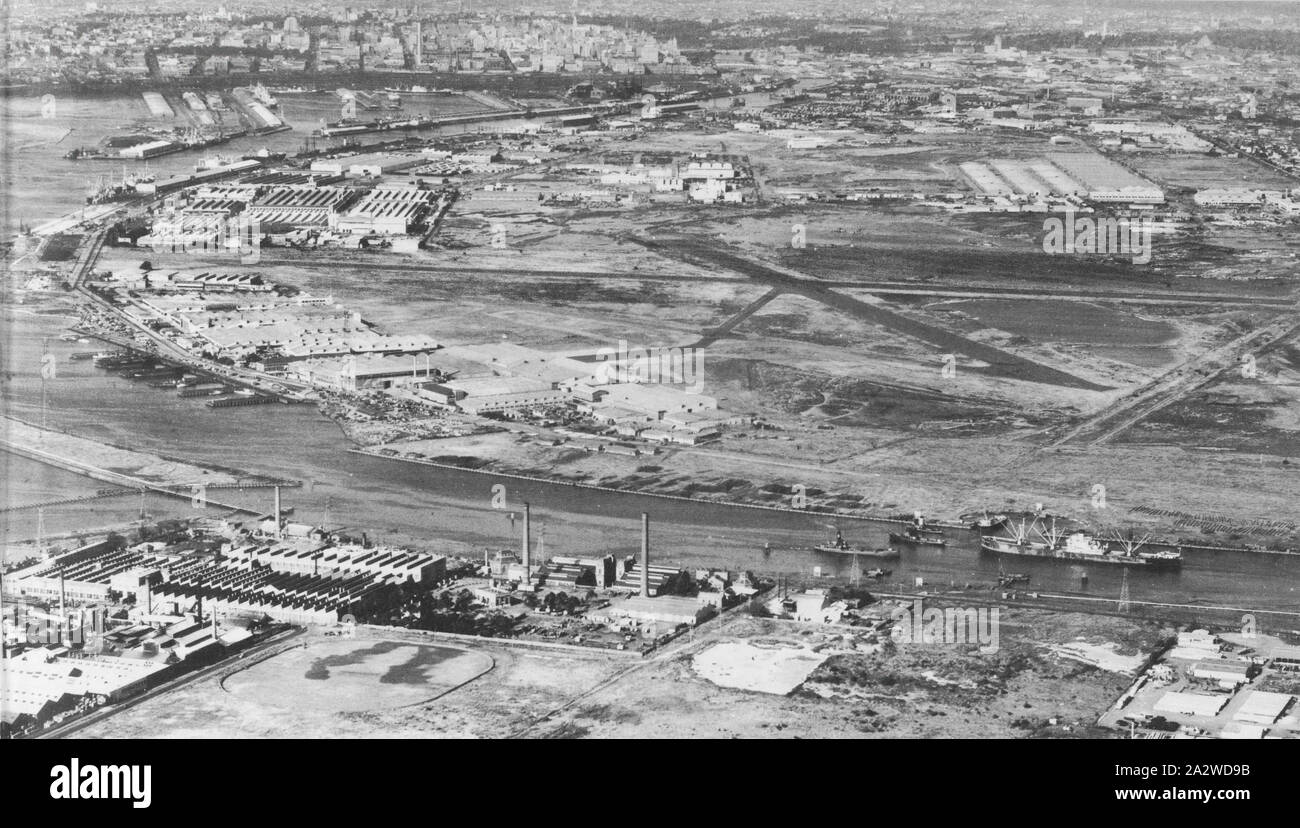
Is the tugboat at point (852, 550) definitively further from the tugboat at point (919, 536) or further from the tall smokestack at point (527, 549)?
the tall smokestack at point (527, 549)

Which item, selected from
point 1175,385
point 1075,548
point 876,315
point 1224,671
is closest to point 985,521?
point 1075,548

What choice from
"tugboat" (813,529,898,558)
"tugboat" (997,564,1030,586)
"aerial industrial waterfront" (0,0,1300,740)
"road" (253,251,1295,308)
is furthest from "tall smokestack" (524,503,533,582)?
"road" (253,251,1295,308)

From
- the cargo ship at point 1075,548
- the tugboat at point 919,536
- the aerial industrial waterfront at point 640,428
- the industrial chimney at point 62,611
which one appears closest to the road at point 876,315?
the aerial industrial waterfront at point 640,428

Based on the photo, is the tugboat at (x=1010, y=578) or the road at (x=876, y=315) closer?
the tugboat at (x=1010, y=578)

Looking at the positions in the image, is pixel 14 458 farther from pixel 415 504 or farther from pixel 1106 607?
pixel 1106 607

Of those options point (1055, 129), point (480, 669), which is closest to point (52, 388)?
point (480, 669)

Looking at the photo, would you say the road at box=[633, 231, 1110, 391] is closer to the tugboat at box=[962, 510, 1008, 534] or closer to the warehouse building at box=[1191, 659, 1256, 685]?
the tugboat at box=[962, 510, 1008, 534]
